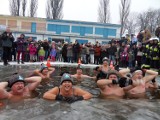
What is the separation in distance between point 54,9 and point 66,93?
136 feet

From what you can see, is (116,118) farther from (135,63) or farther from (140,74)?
(135,63)

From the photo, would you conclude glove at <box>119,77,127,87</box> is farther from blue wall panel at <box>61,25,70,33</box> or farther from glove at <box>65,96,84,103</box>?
blue wall panel at <box>61,25,70,33</box>

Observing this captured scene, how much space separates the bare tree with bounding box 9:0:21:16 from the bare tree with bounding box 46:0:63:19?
482 cm

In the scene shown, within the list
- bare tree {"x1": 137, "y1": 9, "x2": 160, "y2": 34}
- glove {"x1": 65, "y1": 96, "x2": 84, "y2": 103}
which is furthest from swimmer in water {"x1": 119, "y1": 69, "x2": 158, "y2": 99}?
bare tree {"x1": 137, "y1": 9, "x2": 160, "y2": 34}

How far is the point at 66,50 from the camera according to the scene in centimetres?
1973

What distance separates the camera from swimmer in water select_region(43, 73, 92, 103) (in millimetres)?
7207

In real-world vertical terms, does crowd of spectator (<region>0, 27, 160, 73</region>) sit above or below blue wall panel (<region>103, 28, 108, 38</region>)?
→ below

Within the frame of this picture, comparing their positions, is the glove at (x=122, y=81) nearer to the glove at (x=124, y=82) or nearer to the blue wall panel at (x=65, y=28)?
the glove at (x=124, y=82)

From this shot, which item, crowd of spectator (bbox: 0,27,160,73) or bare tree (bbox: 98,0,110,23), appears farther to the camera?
bare tree (bbox: 98,0,110,23)

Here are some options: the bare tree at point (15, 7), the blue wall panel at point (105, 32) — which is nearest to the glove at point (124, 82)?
the blue wall panel at point (105, 32)

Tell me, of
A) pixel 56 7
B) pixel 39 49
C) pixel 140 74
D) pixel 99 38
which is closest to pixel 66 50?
pixel 39 49

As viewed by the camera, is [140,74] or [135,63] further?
[135,63]

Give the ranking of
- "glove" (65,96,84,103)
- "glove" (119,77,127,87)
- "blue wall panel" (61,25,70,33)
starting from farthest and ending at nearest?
"blue wall panel" (61,25,70,33) < "glove" (119,77,127,87) < "glove" (65,96,84,103)

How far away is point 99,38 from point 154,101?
119 ft
